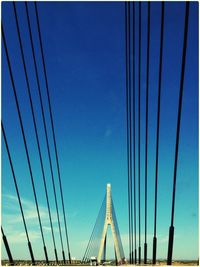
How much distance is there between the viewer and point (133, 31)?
9227 mm

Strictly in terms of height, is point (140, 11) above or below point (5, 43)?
above

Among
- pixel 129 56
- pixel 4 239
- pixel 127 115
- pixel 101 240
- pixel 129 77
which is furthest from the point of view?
pixel 101 240

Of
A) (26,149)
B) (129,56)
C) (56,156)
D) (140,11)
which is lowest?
(26,149)

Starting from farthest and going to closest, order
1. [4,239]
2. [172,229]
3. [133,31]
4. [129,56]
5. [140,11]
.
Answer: [129,56], [133,31], [140,11], [4,239], [172,229]

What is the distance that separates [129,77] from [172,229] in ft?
21.5

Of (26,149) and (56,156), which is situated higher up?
(56,156)

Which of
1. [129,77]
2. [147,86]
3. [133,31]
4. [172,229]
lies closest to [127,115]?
[129,77]

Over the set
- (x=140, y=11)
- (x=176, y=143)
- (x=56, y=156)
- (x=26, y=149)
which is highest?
(x=140, y=11)

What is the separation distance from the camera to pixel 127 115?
490 inches

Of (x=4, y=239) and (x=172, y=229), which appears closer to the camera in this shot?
(x=172, y=229)

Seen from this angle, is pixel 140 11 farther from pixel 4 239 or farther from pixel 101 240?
pixel 101 240

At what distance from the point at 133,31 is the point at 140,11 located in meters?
1.79

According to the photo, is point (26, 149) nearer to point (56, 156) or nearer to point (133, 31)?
point (56, 156)

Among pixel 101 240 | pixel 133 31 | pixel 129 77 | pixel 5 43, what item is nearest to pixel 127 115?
pixel 129 77
